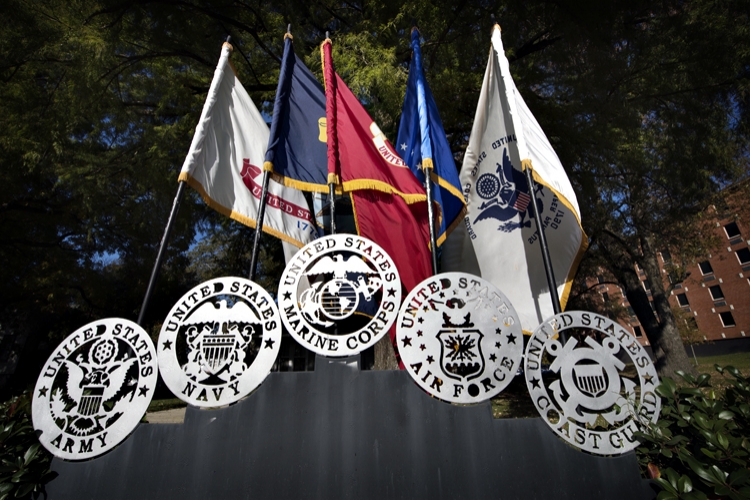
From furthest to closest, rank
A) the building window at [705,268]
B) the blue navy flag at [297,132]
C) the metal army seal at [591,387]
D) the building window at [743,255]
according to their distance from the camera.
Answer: the building window at [705,268] < the building window at [743,255] < the blue navy flag at [297,132] < the metal army seal at [591,387]

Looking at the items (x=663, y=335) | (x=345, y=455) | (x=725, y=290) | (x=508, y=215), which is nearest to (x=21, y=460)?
(x=345, y=455)

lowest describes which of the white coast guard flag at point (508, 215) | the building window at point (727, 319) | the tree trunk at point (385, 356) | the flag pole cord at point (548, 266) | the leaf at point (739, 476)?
the leaf at point (739, 476)

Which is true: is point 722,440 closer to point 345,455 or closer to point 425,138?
point 345,455

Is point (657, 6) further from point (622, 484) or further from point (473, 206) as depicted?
point (622, 484)

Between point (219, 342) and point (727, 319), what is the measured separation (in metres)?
41.5

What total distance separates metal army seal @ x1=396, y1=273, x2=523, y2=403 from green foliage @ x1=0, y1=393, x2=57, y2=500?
104 inches

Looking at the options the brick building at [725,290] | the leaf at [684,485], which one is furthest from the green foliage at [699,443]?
the brick building at [725,290]

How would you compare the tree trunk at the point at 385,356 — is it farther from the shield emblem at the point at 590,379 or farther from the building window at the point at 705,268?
the building window at the point at 705,268

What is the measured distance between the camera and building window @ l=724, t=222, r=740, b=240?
3176 centimetres

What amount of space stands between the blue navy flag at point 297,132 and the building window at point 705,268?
4000 cm

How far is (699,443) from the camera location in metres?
2.62

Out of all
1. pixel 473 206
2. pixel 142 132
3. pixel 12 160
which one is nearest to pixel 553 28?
pixel 473 206

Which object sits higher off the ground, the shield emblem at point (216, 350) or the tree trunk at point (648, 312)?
the tree trunk at point (648, 312)

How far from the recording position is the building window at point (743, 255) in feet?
103
